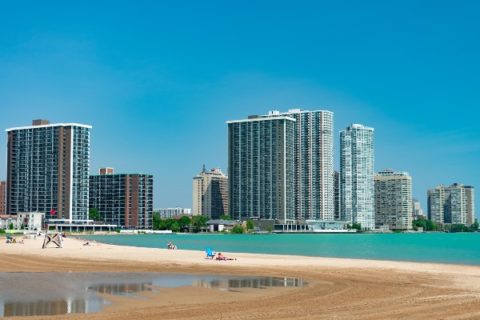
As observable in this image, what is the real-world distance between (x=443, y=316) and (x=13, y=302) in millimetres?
15307

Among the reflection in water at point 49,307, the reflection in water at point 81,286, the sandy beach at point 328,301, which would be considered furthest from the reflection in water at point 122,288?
the reflection in water at point 49,307

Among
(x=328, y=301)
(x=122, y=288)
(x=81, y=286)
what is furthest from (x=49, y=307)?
(x=328, y=301)

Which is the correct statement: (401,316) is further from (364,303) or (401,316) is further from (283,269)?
(283,269)

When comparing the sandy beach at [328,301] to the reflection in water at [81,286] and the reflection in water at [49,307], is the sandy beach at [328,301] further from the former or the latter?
the reflection in water at [81,286]

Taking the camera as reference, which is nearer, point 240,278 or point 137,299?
point 137,299

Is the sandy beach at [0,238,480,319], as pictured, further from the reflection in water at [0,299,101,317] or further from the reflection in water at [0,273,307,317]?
the reflection in water at [0,273,307,317]

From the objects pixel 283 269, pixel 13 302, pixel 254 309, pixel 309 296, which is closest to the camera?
pixel 254 309

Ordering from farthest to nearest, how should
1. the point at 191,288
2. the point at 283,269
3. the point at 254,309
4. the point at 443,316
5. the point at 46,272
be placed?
1. the point at 283,269
2. the point at 46,272
3. the point at 191,288
4. the point at 254,309
5. the point at 443,316

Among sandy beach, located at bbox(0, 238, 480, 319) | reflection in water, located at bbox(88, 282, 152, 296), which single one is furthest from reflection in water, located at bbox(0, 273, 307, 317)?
sandy beach, located at bbox(0, 238, 480, 319)

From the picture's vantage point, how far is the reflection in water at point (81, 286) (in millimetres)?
23391

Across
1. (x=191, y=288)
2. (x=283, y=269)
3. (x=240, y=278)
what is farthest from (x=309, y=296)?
(x=283, y=269)

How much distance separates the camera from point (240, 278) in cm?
3641

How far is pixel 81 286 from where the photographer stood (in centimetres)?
3044

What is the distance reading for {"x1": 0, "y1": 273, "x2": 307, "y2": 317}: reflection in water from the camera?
23.4 meters
